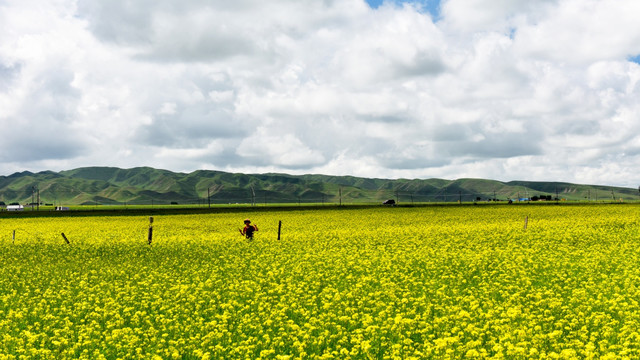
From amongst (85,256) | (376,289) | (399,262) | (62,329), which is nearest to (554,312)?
(376,289)

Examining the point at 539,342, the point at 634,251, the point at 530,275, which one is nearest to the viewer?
the point at 539,342

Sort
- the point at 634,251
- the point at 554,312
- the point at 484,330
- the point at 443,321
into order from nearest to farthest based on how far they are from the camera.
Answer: the point at 484,330 → the point at 443,321 → the point at 554,312 → the point at 634,251

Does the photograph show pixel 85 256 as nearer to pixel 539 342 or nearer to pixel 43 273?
pixel 43 273

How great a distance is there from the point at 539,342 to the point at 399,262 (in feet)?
42.1

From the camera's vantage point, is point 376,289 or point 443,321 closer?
point 443,321

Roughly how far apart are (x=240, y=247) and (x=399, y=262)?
476 inches

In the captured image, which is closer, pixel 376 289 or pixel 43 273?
pixel 376 289

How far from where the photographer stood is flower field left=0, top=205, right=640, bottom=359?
11.7 m

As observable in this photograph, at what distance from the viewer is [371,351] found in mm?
11562

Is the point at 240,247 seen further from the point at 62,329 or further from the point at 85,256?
the point at 62,329

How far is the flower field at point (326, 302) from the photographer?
460 inches

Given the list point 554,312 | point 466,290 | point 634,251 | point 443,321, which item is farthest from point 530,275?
point 634,251

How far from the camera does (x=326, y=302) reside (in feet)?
51.8

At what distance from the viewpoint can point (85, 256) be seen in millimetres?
29703
